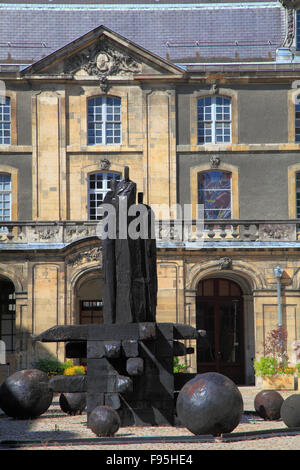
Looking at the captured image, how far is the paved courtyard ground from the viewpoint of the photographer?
12.9m

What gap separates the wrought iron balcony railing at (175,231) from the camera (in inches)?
1190

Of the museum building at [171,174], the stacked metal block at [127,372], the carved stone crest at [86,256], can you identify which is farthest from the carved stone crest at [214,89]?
the stacked metal block at [127,372]

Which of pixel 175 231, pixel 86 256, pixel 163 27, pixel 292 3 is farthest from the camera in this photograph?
pixel 163 27

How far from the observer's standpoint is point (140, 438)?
13.5 metres

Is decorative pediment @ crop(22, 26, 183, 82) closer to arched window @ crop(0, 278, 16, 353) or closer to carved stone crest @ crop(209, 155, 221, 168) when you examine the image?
carved stone crest @ crop(209, 155, 221, 168)

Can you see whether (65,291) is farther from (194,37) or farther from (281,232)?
(194,37)

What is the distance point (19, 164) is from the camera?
1240 inches

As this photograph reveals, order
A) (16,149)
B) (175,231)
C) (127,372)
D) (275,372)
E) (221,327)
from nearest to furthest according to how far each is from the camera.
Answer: (127,372) → (275,372) → (175,231) → (16,149) → (221,327)

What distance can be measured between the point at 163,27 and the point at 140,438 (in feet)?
79.3

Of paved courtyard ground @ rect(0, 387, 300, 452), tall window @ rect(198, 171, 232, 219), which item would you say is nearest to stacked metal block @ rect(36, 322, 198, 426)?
paved courtyard ground @ rect(0, 387, 300, 452)

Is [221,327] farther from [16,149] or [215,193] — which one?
[16,149]

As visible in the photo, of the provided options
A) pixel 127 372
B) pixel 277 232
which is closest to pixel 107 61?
pixel 277 232

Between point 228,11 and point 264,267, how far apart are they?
11189mm

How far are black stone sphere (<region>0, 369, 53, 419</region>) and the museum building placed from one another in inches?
487
